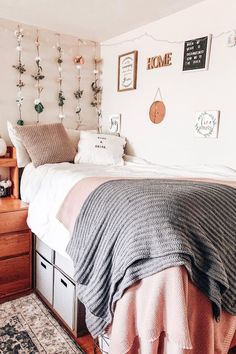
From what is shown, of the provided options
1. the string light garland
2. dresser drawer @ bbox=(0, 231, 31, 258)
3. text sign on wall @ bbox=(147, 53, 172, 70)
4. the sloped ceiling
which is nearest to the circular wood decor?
text sign on wall @ bbox=(147, 53, 172, 70)

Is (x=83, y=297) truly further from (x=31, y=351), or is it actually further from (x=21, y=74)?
(x=21, y=74)

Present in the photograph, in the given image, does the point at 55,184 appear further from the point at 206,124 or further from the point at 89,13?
the point at 89,13

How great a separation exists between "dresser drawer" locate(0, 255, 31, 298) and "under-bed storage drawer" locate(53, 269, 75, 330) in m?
0.37

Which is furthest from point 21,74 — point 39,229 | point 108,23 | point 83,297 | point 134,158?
point 83,297

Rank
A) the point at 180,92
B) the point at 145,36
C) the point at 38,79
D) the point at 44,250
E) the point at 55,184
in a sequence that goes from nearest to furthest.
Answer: the point at 55,184 < the point at 44,250 < the point at 180,92 < the point at 145,36 < the point at 38,79

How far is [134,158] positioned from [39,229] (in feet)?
3.67

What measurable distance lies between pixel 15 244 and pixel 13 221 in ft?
0.56

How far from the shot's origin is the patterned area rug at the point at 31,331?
1.58 metres

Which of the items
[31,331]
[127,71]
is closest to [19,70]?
[127,71]

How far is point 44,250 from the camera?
203 centimetres

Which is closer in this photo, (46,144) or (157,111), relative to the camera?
(46,144)

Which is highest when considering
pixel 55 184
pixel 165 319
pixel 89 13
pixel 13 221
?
pixel 89 13

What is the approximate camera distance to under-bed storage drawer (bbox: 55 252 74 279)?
1.69 m

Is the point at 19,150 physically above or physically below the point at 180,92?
below
